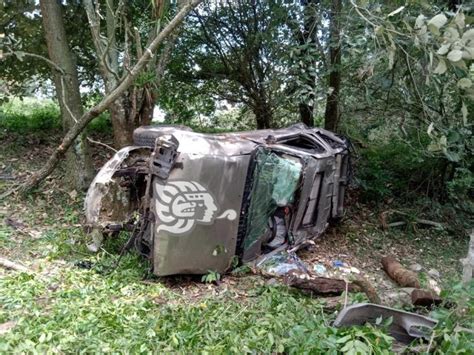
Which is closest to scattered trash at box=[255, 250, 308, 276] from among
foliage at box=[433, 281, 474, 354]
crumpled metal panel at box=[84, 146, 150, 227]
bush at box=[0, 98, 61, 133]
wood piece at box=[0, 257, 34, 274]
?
crumpled metal panel at box=[84, 146, 150, 227]

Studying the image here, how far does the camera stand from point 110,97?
5.04m

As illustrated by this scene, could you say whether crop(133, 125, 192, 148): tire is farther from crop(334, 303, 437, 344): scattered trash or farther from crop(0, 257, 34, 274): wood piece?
crop(334, 303, 437, 344): scattered trash

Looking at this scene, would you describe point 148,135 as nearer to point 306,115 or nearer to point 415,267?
point 415,267

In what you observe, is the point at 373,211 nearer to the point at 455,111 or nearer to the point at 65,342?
the point at 455,111

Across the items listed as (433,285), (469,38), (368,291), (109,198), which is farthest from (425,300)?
(109,198)

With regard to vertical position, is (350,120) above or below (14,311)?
above

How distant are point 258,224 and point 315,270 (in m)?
0.84

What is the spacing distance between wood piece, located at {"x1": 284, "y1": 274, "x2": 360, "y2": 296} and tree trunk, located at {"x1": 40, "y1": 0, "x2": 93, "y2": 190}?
3.50 meters

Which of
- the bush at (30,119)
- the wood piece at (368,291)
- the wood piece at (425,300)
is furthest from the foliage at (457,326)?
the bush at (30,119)

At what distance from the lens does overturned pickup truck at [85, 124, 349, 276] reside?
379 cm

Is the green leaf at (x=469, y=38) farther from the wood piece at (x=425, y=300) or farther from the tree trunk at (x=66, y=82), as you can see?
the tree trunk at (x=66, y=82)

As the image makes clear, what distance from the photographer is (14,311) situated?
10.1ft

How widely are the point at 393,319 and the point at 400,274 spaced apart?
2150mm

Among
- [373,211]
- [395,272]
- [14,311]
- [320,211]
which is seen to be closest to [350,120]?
[373,211]
